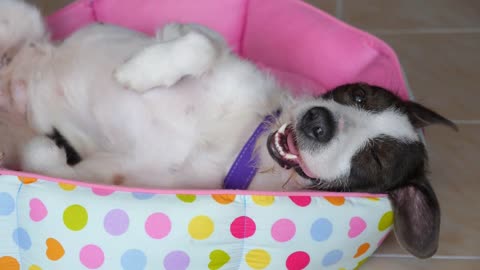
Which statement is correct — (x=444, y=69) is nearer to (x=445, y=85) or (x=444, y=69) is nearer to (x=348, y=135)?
(x=445, y=85)

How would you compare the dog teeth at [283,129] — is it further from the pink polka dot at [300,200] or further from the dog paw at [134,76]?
the dog paw at [134,76]

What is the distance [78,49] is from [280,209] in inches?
34.9

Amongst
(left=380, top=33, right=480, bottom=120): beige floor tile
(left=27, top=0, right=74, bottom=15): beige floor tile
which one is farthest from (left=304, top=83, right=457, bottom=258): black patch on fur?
(left=27, top=0, right=74, bottom=15): beige floor tile

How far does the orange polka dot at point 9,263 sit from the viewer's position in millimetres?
1772

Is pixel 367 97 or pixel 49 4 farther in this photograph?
pixel 49 4

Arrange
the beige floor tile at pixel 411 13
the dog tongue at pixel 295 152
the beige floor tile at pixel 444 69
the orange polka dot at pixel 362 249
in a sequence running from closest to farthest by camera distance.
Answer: the dog tongue at pixel 295 152
the orange polka dot at pixel 362 249
the beige floor tile at pixel 444 69
the beige floor tile at pixel 411 13

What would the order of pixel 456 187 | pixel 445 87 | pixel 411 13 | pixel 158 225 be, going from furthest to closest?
1. pixel 411 13
2. pixel 445 87
3. pixel 456 187
4. pixel 158 225

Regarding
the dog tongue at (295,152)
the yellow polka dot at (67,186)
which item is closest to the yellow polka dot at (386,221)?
the dog tongue at (295,152)

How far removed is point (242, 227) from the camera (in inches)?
67.1

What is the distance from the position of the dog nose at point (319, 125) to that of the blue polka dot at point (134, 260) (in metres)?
0.54

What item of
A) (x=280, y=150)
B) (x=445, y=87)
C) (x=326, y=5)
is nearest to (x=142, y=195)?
(x=280, y=150)

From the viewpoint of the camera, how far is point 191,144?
1.88 metres

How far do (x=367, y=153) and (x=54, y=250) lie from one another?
0.88m

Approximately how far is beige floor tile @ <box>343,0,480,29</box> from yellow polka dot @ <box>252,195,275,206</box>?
67.4 inches
